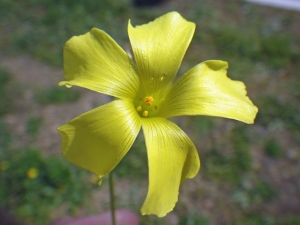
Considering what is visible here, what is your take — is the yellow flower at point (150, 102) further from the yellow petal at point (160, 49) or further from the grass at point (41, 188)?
the grass at point (41, 188)

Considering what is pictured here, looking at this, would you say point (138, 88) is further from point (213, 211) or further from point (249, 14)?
point (249, 14)

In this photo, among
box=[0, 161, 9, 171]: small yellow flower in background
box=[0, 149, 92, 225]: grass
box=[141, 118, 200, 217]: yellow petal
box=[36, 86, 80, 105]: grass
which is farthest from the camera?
box=[36, 86, 80, 105]: grass

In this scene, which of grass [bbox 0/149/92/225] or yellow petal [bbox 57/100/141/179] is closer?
yellow petal [bbox 57/100/141/179]

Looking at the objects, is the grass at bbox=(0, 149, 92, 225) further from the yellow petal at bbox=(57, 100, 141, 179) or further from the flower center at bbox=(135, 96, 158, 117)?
the yellow petal at bbox=(57, 100, 141, 179)

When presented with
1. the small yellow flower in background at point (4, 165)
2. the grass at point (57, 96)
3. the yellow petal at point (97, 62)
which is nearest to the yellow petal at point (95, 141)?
the yellow petal at point (97, 62)

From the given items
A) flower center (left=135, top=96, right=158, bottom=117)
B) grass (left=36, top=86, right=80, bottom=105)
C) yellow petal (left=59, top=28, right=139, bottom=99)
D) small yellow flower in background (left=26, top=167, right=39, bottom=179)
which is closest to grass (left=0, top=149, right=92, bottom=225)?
small yellow flower in background (left=26, top=167, right=39, bottom=179)
